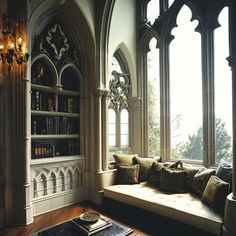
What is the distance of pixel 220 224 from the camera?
2.26 metres

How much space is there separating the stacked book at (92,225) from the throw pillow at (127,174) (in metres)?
1.76

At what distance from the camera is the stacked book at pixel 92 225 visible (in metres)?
1.79

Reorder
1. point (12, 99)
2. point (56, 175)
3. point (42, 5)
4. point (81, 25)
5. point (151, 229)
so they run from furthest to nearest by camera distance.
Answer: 1. point (81, 25)
2. point (56, 175)
3. point (42, 5)
4. point (12, 99)
5. point (151, 229)

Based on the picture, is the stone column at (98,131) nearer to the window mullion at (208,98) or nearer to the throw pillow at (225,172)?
the window mullion at (208,98)

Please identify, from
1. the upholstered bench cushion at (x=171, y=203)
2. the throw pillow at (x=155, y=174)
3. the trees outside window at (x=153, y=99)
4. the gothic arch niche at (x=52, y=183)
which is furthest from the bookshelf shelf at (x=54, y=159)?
the trees outside window at (x=153, y=99)

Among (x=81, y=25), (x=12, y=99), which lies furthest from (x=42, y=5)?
(x=12, y=99)

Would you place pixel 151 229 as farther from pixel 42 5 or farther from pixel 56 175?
pixel 42 5

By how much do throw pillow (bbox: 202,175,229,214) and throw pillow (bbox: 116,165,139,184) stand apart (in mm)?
1309

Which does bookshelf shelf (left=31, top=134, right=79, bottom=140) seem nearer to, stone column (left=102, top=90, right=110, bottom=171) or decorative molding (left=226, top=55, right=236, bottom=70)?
stone column (left=102, top=90, right=110, bottom=171)

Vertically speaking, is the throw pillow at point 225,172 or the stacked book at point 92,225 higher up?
the throw pillow at point 225,172

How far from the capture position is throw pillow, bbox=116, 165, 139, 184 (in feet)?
12.2

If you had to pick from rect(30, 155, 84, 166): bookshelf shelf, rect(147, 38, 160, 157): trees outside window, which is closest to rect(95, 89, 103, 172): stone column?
rect(30, 155, 84, 166): bookshelf shelf

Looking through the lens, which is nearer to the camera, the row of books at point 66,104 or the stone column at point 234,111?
the stone column at point 234,111

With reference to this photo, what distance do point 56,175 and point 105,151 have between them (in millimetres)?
950
